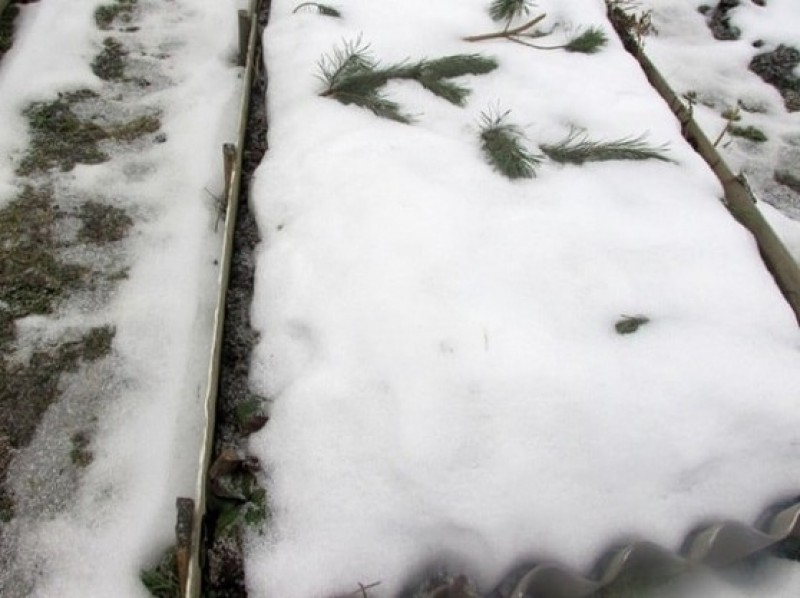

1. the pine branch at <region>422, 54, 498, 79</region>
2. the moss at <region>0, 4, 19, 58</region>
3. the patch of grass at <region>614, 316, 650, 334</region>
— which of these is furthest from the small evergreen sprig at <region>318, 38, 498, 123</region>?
the moss at <region>0, 4, 19, 58</region>

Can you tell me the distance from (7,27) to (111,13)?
25.5 inches

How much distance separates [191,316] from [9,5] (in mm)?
2981

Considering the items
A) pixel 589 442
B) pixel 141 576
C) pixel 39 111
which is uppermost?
pixel 589 442

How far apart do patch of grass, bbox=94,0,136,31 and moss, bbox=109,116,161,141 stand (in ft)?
3.62

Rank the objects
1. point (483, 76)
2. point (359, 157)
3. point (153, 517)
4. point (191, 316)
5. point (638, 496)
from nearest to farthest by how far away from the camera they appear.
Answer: point (638, 496), point (153, 517), point (359, 157), point (191, 316), point (483, 76)

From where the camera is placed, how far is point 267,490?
69.5 inches

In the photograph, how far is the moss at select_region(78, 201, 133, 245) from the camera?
2990mm

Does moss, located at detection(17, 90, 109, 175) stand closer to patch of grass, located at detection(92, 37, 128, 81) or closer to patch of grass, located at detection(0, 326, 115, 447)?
patch of grass, located at detection(92, 37, 128, 81)

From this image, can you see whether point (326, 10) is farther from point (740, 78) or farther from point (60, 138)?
point (740, 78)

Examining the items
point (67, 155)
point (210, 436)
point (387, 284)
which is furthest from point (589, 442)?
point (67, 155)

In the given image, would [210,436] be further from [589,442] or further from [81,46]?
[81,46]

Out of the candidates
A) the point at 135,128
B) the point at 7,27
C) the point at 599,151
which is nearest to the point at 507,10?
the point at 599,151

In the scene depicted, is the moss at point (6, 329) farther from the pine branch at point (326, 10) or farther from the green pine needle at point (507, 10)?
the green pine needle at point (507, 10)

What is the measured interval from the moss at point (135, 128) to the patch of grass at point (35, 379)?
4.45ft
